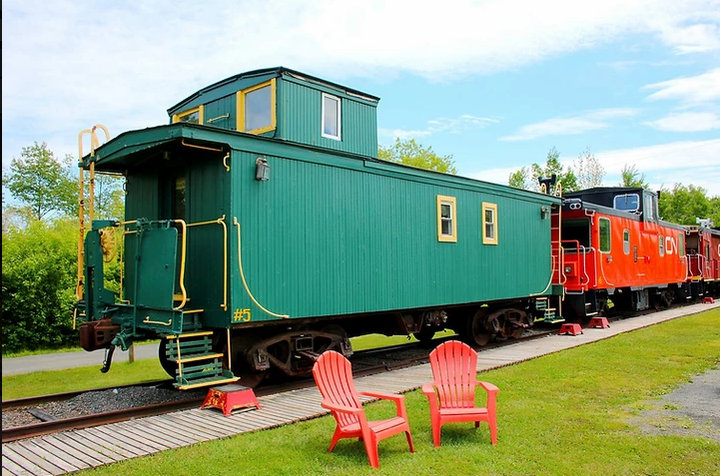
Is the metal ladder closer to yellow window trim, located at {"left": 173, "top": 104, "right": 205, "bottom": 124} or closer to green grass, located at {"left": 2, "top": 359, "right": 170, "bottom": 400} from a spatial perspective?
green grass, located at {"left": 2, "top": 359, "right": 170, "bottom": 400}

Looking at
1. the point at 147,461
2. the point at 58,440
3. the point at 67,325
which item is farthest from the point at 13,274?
the point at 147,461

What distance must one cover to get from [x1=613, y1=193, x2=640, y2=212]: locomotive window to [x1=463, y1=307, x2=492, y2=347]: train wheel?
9.44 m

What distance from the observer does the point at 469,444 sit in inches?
217

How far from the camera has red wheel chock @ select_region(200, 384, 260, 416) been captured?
270 inches

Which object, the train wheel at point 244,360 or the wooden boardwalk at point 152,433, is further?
the train wheel at point 244,360

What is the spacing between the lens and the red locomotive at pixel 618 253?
52.0ft

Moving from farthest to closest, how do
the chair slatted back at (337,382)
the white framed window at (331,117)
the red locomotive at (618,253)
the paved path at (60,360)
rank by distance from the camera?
1. the red locomotive at (618,253)
2. the paved path at (60,360)
3. the white framed window at (331,117)
4. the chair slatted back at (337,382)

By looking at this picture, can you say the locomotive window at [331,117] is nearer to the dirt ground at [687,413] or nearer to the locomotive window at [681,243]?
the dirt ground at [687,413]

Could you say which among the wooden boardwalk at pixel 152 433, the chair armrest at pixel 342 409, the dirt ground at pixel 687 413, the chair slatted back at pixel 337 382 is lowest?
the dirt ground at pixel 687 413

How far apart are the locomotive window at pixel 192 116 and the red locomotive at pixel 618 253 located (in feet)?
30.4

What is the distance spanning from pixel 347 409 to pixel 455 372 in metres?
1.44

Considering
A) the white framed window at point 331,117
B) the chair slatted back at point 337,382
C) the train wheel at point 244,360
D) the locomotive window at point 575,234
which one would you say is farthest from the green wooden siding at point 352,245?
the locomotive window at point 575,234

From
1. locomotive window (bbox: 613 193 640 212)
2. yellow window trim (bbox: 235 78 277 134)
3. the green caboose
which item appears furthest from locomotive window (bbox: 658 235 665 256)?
yellow window trim (bbox: 235 78 277 134)

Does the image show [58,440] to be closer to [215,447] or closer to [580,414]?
[215,447]
